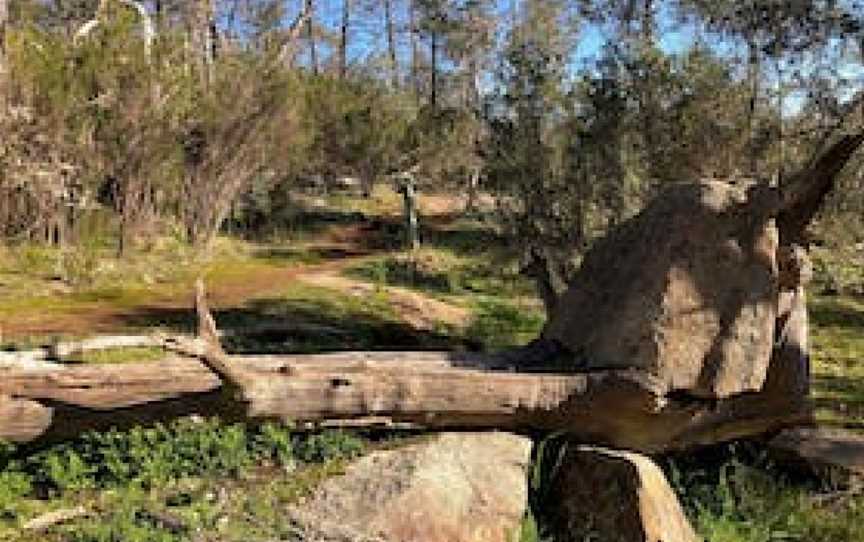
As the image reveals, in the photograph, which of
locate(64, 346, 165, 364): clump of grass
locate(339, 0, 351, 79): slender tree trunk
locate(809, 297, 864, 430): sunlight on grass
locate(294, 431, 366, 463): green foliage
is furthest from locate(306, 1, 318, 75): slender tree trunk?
locate(294, 431, 366, 463): green foliage

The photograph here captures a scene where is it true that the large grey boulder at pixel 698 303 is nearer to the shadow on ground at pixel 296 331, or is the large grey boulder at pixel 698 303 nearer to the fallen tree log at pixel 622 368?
the fallen tree log at pixel 622 368

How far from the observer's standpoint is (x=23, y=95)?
779 inches

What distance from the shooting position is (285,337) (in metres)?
13.4

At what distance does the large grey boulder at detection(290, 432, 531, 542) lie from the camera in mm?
6922

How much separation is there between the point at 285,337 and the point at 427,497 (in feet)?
20.9

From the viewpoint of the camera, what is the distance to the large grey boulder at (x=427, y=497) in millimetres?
6922

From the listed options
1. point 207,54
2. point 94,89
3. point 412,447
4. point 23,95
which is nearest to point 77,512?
point 412,447

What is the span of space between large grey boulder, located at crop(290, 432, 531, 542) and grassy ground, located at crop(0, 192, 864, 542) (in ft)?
0.66

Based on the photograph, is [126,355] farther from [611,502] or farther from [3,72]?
[3,72]

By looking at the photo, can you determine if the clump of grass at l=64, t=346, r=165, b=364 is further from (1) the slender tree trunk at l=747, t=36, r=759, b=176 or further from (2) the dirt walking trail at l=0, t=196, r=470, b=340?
(1) the slender tree trunk at l=747, t=36, r=759, b=176

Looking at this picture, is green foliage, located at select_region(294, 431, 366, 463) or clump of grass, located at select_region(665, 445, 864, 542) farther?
clump of grass, located at select_region(665, 445, 864, 542)

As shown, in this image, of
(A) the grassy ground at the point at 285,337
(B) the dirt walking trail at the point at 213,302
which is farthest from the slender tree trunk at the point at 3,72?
(B) the dirt walking trail at the point at 213,302

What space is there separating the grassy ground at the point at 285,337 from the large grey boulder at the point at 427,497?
0.20 meters

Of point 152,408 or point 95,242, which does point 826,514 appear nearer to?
point 152,408
